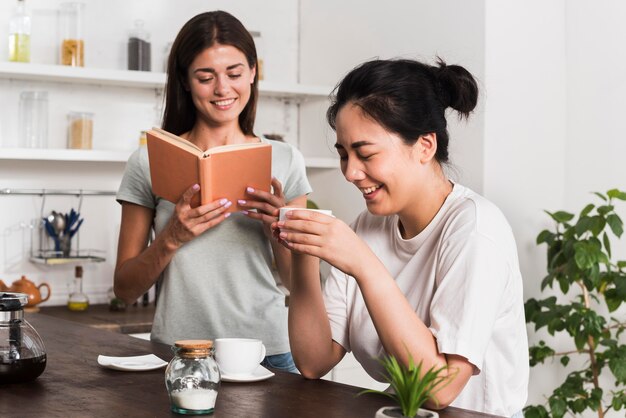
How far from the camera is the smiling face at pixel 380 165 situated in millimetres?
1703

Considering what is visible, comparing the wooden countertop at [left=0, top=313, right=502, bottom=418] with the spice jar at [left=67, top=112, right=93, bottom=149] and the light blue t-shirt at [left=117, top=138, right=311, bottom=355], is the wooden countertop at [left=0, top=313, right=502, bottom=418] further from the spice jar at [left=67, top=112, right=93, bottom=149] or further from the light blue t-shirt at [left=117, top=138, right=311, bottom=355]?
the spice jar at [left=67, top=112, right=93, bottom=149]

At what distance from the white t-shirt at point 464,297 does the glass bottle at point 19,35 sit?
238cm

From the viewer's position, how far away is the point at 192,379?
1417 millimetres

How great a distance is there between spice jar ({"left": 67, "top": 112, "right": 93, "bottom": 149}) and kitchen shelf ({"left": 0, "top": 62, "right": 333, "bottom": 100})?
0.52 feet

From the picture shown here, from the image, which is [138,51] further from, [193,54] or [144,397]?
[144,397]

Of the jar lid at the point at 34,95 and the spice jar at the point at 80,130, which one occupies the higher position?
the jar lid at the point at 34,95

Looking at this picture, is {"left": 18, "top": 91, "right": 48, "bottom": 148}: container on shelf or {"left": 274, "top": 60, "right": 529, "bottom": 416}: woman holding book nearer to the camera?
{"left": 274, "top": 60, "right": 529, "bottom": 416}: woman holding book

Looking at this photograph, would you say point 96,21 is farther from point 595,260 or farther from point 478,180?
point 595,260

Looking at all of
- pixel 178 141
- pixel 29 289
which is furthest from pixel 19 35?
pixel 178 141

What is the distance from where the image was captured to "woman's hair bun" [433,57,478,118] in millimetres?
1837

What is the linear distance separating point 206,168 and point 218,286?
1.01 ft

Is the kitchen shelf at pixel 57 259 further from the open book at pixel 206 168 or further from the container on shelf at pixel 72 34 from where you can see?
the open book at pixel 206 168

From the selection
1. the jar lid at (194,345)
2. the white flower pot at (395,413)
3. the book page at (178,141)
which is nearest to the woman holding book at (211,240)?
the book page at (178,141)

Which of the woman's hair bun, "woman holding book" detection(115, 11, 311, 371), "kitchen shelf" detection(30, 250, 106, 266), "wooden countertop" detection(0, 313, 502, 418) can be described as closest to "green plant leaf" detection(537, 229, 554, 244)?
"woman holding book" detection(115, 11, 311, 371)
